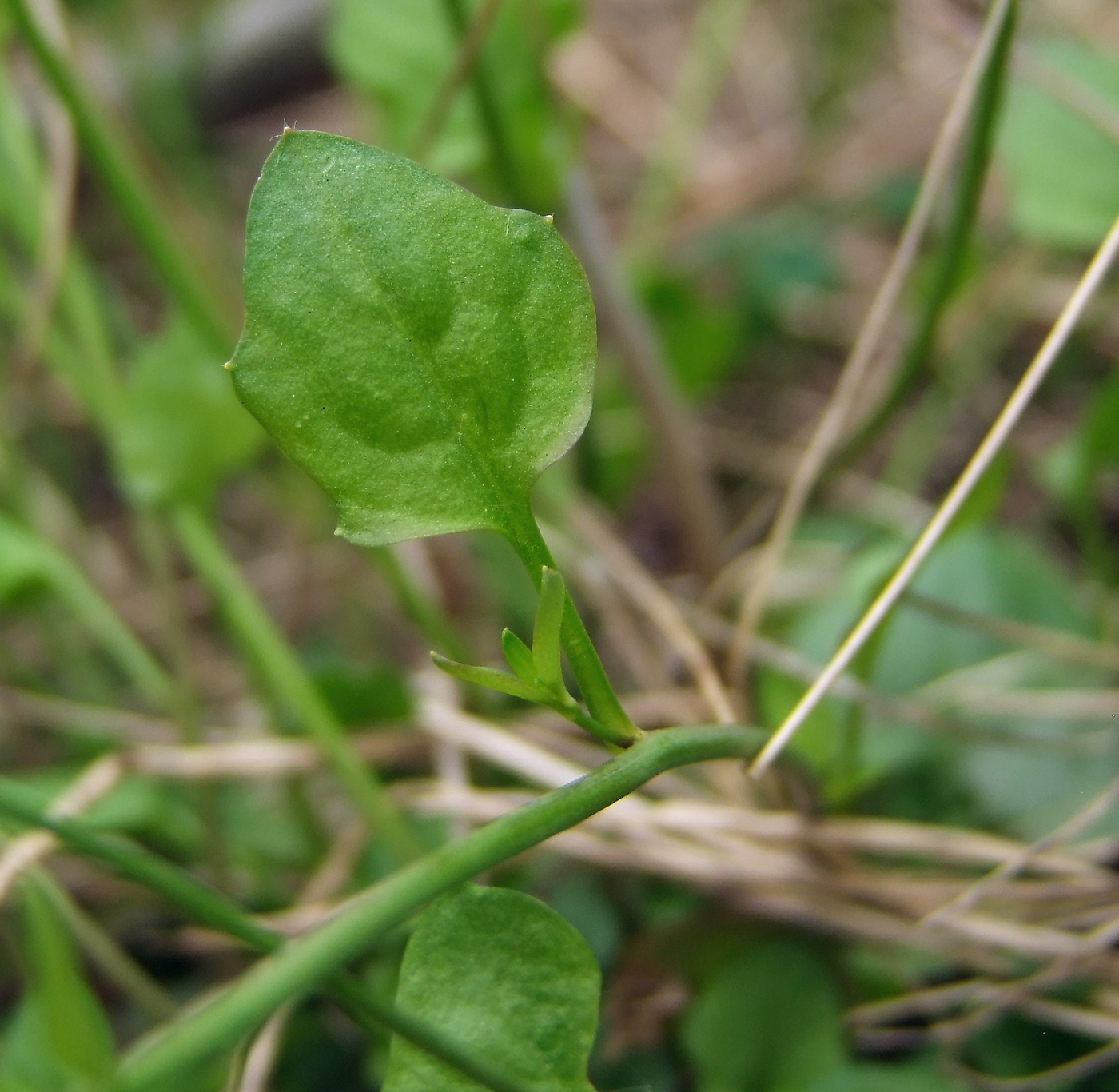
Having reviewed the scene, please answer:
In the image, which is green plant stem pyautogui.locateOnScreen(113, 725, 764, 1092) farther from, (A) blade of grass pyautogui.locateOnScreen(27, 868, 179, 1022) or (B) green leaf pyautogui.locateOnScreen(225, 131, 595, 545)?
(A) blade of grass pyautogui.locateOnScreen(27, 868, 179, 1022)

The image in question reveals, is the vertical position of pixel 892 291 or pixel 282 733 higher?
pixel 892 291

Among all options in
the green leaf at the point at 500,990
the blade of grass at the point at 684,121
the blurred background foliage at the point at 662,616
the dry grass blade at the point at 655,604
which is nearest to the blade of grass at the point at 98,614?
the blurred background foliage at the point at 662,616

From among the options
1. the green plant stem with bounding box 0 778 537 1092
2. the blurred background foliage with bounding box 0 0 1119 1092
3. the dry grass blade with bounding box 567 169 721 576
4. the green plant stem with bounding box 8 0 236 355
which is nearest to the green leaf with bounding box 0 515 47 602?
the blurred background foliage with bounding box 0 0 1119 1092

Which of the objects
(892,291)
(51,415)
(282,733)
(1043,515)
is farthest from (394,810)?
(51,415)

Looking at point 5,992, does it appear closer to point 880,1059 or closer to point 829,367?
point 880,1059

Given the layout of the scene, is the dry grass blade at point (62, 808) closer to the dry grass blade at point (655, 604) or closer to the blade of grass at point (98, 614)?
the blade of grass at point (98, 614)
